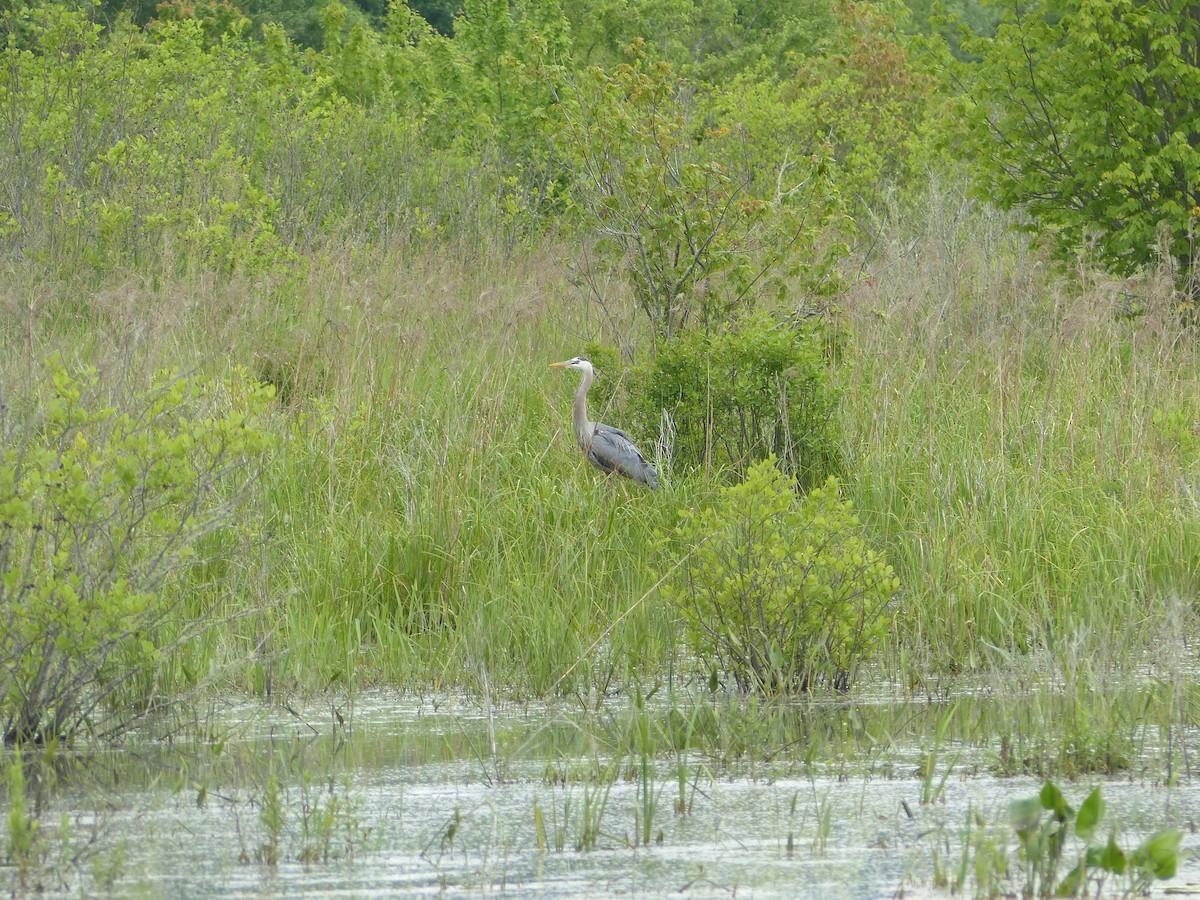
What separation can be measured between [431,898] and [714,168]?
4962 millimetres

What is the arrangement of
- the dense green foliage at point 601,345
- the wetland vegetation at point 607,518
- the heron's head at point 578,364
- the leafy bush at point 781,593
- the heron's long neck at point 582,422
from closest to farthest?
the wetland vegetation at point 607,518, the leafy bush at point 781,593, the dense green foliage at point 601,345, the heron's long neck at point 582,422, the heron's head at point 578,364

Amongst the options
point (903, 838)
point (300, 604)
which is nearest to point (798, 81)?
point (300, 604)

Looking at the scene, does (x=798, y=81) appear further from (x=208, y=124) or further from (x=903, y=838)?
(x=903, y=838)

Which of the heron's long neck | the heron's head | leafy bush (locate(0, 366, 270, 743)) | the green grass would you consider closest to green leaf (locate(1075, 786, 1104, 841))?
the green grass

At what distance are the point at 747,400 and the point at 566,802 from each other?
353 centimetres

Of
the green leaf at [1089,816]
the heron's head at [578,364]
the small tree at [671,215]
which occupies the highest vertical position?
the small tree at [671,215]

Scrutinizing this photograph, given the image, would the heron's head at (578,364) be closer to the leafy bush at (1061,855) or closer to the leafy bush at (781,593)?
the leafy bush at (781,593)

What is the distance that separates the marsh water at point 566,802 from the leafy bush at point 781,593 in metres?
0.18

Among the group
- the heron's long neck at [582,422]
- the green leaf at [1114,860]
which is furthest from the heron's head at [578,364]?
the green leaf at [1114,860]

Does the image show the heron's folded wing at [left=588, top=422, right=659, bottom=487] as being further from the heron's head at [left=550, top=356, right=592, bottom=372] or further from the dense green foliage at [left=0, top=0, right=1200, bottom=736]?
the heron's head at [left=550, top=356, right=592, bottom=372]

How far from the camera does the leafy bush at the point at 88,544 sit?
3.88 metres

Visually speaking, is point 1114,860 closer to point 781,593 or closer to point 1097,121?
point 781,593

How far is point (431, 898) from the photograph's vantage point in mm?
3025

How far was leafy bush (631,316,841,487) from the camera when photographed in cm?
670
